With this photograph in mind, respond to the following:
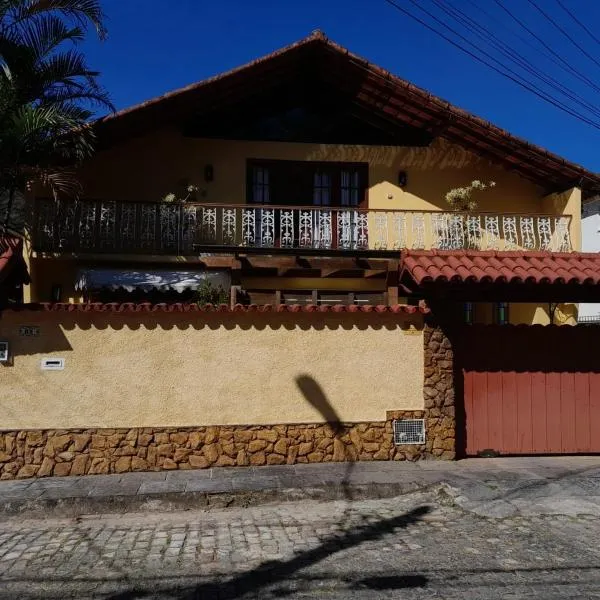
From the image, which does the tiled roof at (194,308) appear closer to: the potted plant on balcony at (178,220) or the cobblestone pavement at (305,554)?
the cobblestone pavement at (305,554)

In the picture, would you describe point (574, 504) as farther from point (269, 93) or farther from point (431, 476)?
point (269, 93)

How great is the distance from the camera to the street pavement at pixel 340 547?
4.77m

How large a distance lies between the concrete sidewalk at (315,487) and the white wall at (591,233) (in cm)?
1906

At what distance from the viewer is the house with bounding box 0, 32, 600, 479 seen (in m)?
8.34

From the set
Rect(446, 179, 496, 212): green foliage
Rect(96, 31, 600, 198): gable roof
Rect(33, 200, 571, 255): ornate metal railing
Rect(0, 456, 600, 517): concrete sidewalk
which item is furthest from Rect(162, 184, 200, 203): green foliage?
Rect(0, 456, 600, 517): concrete sidewalk

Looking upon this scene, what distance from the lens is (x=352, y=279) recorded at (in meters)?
14.6

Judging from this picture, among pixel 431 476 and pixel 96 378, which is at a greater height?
pixel 96 378

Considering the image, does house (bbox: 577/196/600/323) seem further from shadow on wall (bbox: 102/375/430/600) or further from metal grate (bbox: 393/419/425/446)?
shadow on wall (bbox: 102/375/430/600)

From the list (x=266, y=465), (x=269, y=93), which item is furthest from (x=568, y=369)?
(x=269, y=93)

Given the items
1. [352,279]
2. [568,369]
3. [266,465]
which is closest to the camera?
[266,465]

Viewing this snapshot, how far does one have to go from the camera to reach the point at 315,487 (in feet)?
24.5

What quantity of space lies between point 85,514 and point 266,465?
8.74 ft

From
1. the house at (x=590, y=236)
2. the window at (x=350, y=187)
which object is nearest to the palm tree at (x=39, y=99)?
the window at (x=350, y=187)

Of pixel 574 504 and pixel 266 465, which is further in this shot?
pixel 266 465
